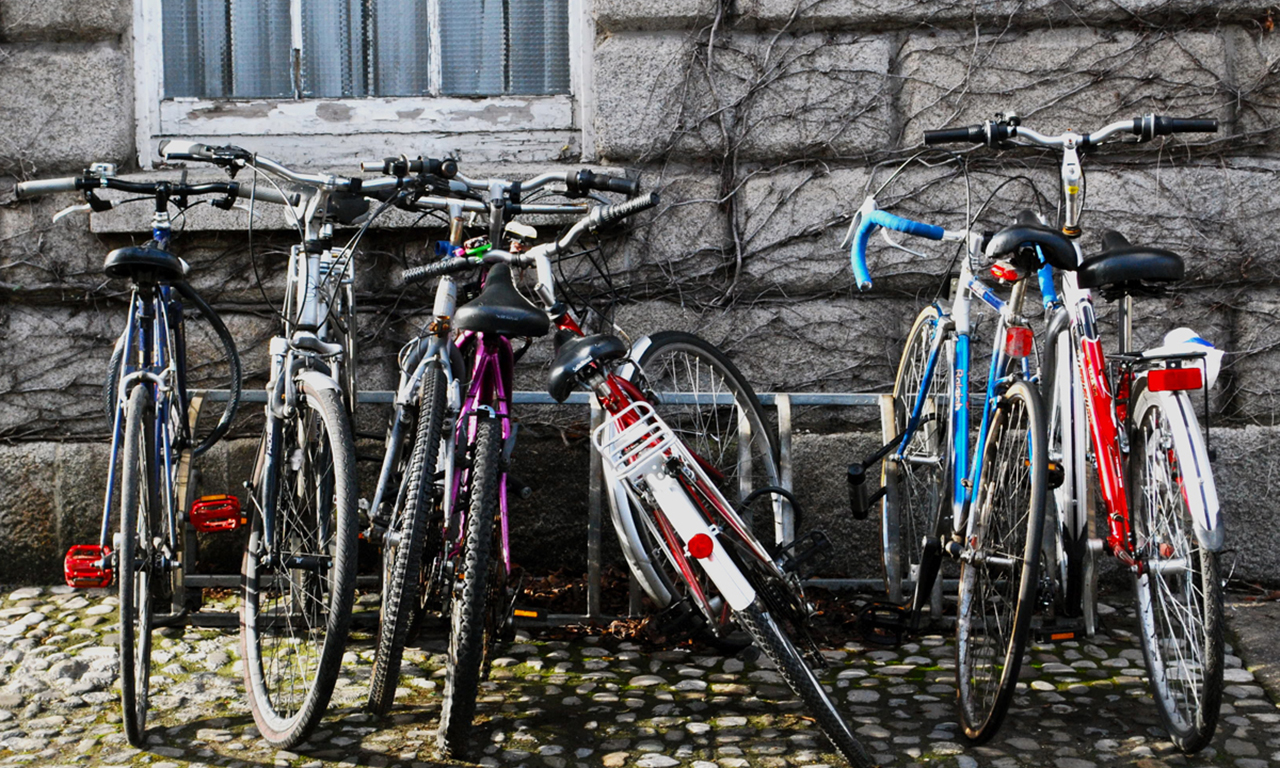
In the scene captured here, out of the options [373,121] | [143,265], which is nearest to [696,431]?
[373,121]

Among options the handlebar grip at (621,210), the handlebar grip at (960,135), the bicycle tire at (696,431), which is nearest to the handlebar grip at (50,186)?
the handlebar grip at (621,210)

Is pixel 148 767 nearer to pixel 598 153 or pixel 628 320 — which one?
pixel 628 320

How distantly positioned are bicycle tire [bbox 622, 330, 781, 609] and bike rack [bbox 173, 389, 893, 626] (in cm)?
6

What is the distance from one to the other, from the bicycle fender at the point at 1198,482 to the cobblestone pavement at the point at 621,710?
0.58 metres

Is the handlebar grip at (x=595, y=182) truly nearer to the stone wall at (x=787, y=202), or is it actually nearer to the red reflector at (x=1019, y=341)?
the red reflector at (x=1019, y=341)

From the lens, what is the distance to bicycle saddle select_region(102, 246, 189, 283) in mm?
3043

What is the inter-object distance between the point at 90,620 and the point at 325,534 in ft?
4.09

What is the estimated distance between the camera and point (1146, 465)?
2.85 meters

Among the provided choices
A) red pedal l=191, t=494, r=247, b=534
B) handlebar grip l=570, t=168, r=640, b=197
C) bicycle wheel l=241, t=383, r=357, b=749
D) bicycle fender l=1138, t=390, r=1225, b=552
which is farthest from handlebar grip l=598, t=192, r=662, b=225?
bicycle fender l=1138, t=390, r=1225, b=552

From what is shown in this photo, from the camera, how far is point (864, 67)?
4.32m

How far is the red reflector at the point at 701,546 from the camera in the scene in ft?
8.99

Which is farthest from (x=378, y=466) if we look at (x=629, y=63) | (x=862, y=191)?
(x=862, y=191)

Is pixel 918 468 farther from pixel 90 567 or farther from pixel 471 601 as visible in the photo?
pixel 90 567

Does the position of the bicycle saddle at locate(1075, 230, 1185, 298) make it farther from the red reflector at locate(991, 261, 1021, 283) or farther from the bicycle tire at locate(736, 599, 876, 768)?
the bicycle tire at locate(736, 599, 876, 768)
